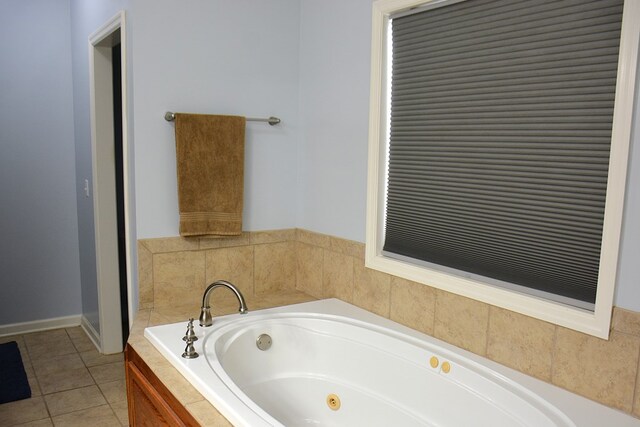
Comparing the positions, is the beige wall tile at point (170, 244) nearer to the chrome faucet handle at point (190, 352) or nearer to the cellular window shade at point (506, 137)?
the chrome faucet handle at point (190, 352)

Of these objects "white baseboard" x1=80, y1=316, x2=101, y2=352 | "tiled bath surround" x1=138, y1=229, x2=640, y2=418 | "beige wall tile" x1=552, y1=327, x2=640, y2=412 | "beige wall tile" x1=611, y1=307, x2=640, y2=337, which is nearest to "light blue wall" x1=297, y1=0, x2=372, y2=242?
"tiled bath surround" x1=138, y1=229, x2=640, y2=418

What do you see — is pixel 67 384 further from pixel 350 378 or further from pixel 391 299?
pixel 391 299

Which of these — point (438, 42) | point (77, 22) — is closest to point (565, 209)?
point (438, 42)

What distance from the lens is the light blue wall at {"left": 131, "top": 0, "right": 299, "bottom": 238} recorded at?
2.52 meters

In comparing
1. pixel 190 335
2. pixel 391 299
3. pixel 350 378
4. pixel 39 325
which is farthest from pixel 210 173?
pixel 39 325

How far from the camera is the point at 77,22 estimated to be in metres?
3.65

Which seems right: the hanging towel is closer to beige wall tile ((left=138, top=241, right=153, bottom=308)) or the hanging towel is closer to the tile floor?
beige wall tile ((left=138, top=241, right=153, bottom=308))

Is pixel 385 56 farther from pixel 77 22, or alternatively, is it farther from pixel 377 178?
pixel 77 22

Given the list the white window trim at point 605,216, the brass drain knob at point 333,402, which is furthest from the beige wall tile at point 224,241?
the brass drain knob at point 333,402

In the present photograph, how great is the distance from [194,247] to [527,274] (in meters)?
1.62

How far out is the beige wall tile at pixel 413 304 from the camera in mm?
2232

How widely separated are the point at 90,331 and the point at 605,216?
3.49 metres

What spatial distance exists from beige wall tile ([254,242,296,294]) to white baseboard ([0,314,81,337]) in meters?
1.97

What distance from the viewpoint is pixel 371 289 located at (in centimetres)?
254
